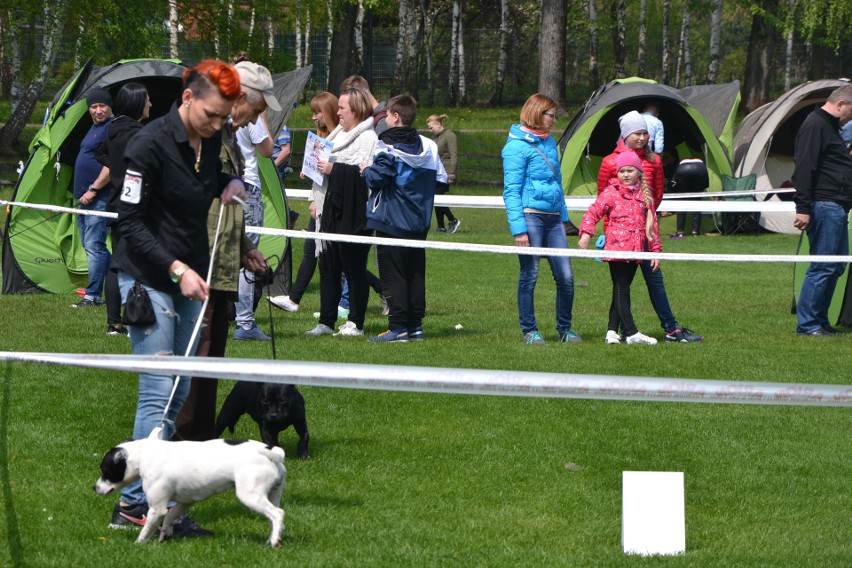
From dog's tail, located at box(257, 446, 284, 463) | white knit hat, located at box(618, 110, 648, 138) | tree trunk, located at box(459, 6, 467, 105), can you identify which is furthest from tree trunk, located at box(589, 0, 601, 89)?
dog's tail, located at box(257, 446, 284, 463)

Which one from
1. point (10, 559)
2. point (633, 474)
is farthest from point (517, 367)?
point (10, 559)

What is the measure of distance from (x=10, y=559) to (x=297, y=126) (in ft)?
93.0

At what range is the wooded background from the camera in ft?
69.9

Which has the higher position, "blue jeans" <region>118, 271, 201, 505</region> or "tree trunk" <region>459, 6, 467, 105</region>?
"tree trunk" <region>459, 6, 467, 105</region>

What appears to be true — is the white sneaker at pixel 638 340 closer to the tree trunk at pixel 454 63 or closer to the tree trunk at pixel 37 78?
the tree trunk at pixel 37 78

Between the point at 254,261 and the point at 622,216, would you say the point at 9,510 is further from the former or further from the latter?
the point at 622,216

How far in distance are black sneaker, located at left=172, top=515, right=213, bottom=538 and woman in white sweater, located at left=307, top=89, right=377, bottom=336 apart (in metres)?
4.44

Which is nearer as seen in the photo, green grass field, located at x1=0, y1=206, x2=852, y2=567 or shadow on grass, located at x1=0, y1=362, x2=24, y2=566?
shadow on grass, located at x1=0, y1=362, x2=24, y2=566

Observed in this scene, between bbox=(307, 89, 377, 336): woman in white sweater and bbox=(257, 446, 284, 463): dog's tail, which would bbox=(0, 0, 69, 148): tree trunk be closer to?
bbox=(307, 89, 377, 336): woman in white sweater

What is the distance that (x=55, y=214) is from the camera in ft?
37.6


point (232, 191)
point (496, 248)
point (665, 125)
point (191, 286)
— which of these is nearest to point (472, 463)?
point (232, 191)

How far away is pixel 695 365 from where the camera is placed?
7941mm

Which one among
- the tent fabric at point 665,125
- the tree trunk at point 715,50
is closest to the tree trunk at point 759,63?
the tree trunk at point 715,50

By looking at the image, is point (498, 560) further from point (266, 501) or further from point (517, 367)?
point (517, 367)
